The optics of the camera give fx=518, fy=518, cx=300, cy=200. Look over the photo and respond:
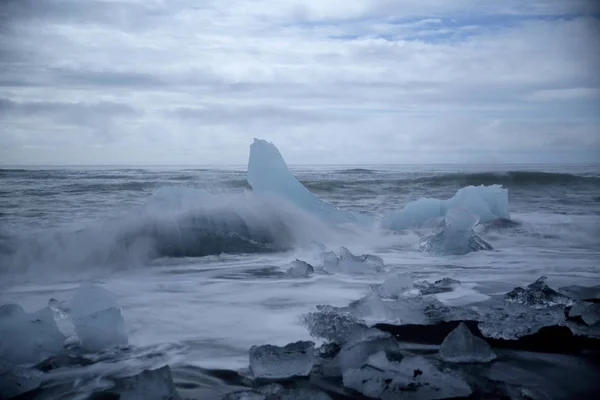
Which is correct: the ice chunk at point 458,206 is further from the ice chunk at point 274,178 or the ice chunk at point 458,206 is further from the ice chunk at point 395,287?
the ice chunk at point 395,287

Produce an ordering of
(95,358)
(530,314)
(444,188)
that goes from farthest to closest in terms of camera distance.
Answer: (444,188) → (530,314) → (95,358)

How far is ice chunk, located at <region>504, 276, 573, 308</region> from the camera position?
9.88 ft

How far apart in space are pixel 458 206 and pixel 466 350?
623 cm

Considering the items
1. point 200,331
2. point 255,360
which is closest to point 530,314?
point 255,360

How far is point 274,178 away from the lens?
25.6ft

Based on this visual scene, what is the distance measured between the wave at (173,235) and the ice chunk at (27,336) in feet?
7.95

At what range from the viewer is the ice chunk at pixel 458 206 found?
26.2ft

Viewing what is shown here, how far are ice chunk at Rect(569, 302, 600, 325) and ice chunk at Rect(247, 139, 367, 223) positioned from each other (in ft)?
16.1

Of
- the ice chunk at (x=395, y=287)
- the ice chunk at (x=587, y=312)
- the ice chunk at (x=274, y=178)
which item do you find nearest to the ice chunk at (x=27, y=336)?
the ice chunk at (x=395, y=287)

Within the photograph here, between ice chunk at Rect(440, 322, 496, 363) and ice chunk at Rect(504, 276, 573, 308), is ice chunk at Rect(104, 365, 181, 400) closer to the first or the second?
ice chunk at Rect(440, 322, 496, 363)

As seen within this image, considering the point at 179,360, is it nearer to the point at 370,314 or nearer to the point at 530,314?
the point at 370,314

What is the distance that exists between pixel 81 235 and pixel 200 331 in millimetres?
3217

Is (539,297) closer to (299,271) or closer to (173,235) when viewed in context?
(299,271)

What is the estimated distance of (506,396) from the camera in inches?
75.8
